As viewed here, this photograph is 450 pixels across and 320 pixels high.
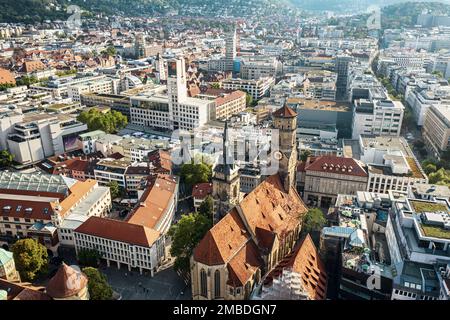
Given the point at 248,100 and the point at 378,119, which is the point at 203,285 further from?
the point at 248,100

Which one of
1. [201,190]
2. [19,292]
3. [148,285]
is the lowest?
[148,285]

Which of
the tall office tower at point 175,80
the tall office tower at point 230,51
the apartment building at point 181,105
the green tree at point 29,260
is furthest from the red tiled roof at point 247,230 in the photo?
the tall office tower at point 230,51

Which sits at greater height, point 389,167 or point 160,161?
point 389,167

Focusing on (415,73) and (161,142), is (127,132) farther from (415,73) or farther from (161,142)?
(415,73)

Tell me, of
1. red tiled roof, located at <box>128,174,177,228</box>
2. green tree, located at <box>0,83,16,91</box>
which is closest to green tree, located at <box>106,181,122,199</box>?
red tiled roof, located at <box>128,174,177,228</box>

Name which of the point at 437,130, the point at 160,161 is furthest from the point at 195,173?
the point at 437,130
